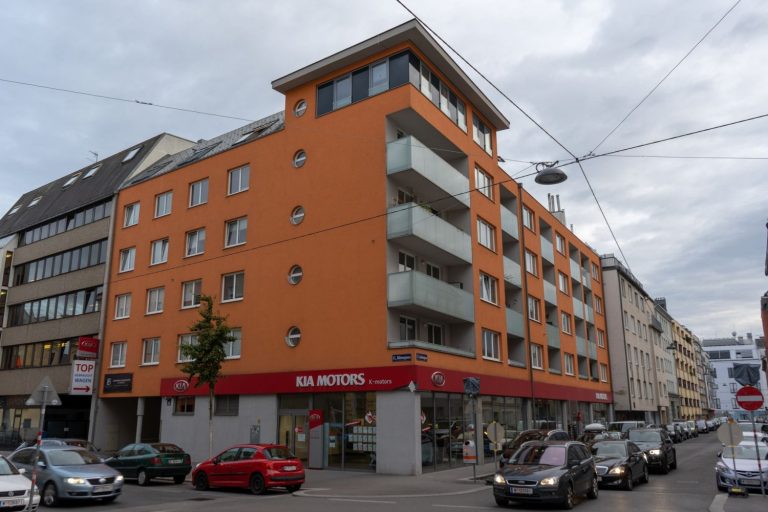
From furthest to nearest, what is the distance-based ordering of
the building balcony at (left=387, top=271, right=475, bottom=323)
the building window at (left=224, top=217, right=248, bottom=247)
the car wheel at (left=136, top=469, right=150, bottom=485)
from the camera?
the building window at (left=224, top=217, right=248, bottom=247) < the building balcony at (left=387, top=271, right=475, bottom=323) < the car wheel at (left=136, top=469, right=150, bottom=485)

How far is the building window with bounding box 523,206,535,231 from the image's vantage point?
126 ft

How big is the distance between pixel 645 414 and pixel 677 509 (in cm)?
5233

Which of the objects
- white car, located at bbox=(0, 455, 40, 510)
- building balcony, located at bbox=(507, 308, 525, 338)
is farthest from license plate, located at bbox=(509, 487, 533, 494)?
building balcony, located at bbox=(507, 308, 525, 338)

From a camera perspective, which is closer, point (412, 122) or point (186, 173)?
point (412, 122)

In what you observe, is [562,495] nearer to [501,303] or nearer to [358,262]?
[358,262]

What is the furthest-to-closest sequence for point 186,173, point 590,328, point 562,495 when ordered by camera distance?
point 590,328 → point 186,173 → point 562,495

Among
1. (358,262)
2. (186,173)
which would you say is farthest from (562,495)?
(186,173)

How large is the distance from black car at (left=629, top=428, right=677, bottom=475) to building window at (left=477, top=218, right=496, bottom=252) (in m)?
11.0

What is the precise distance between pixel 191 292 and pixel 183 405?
5569 mm

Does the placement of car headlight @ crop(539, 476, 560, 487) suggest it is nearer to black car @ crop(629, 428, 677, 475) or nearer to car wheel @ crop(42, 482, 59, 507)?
black car @ crop(629, 428, 677, 475)

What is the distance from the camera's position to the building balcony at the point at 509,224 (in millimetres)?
33247

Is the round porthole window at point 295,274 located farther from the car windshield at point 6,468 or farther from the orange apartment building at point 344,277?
the car windshield at point 6,468

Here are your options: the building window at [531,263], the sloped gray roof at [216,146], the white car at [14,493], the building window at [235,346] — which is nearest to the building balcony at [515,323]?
the building window at [531,263]

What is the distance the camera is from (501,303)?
31031 mm
